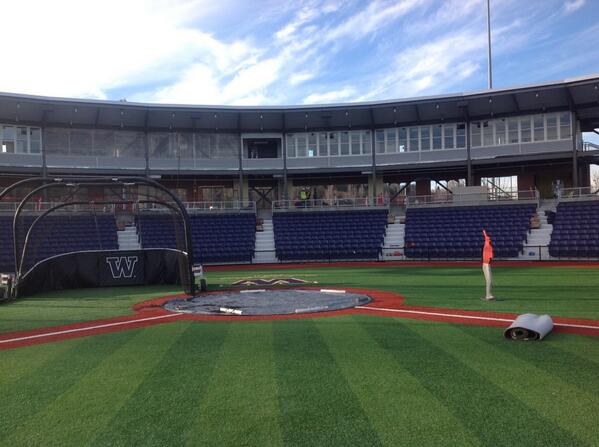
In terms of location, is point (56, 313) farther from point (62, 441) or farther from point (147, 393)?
point (62, 441)

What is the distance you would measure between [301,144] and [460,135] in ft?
42.1

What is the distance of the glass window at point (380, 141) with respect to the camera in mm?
38656

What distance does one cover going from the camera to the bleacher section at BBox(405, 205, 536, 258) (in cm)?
2936

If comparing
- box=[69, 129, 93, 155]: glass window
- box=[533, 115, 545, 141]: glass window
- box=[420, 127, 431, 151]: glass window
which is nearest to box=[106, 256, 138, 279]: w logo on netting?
box=[69, 129, 93, 155]: glass window

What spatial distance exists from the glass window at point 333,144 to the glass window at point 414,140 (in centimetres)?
604

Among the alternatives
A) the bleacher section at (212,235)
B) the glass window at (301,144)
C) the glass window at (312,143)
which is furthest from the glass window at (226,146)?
the glass window at (312,143)

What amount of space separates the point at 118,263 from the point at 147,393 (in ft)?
46.9

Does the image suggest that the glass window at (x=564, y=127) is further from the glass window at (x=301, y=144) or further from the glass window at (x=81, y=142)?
the glass window at (x=81, y=142)

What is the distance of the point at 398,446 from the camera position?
14.8ft

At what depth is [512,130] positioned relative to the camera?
35688mm

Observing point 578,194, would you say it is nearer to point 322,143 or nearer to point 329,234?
point 329,234

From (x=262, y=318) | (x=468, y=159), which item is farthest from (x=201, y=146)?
(x=262, y=318)

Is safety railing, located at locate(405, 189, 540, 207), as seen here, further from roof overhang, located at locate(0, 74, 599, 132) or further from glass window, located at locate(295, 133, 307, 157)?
glass window, located at locate(295, 133, 307, 157)

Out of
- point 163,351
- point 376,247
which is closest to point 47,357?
point 163,351
